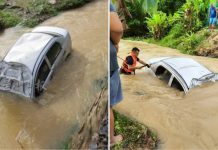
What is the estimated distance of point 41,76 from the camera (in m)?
1.95

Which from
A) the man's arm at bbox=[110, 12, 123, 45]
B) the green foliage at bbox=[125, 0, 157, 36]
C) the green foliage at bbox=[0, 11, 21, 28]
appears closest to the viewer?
the man's arm at bbox=[110, 12, 123, 45]

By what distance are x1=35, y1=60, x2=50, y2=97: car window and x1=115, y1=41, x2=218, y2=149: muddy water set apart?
81 centimetres

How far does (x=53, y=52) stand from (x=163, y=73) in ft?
4.69

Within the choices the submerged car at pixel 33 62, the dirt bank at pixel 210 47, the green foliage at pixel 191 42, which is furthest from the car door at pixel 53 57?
the dirt bank at pixel 210 47

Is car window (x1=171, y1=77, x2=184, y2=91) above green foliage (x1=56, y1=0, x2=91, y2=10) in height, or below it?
below

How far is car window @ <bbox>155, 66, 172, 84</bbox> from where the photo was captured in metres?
3.22

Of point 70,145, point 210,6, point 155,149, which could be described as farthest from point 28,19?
point 210,6

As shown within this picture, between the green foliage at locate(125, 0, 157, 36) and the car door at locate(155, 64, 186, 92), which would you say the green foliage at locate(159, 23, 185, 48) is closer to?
the green foliage at locate(125, 0, 157, 36)

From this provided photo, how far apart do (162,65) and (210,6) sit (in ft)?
5.65

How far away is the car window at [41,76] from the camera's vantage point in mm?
1929

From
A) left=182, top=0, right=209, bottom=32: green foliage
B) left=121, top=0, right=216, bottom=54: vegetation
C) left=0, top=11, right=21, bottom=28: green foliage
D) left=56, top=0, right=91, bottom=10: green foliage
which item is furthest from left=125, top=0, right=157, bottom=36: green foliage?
left=0, top=11, right=21, bottom=28: green foliage

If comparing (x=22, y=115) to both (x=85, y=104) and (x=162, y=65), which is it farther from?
(x=162, y=65)

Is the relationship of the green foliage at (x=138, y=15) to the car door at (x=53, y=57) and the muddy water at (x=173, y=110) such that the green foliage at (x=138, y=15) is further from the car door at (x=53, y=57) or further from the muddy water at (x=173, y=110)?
the car door at (x=53, y=57)

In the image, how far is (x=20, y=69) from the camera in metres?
1.92
